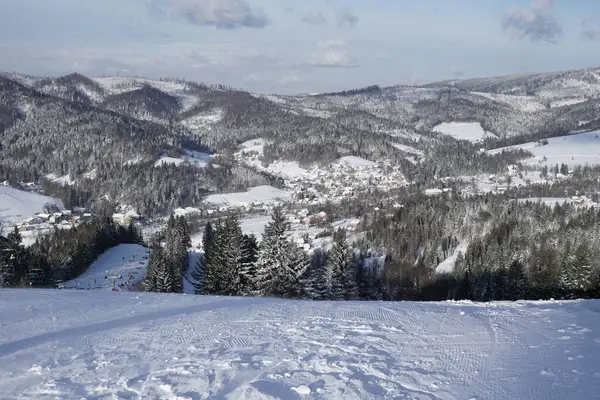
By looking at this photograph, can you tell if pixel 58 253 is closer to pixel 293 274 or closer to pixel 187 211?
pixel 293 274

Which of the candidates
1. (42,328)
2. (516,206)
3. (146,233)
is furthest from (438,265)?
(42,328)

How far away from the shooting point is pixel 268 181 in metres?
169

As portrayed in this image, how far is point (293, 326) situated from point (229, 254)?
612 inches

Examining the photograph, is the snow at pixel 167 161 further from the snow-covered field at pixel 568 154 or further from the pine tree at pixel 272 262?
the pine tree at pixel 272 262

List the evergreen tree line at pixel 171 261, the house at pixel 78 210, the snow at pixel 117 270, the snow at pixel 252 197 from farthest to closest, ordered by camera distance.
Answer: the snow at pixel 252 197
the house at pixel 78 210
the snow at pixel 117 270
the evergreen tree line at pixel 171 261

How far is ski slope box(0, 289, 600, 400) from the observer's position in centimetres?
799

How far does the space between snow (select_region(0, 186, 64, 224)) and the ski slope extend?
108 m

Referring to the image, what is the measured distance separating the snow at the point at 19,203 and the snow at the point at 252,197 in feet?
145

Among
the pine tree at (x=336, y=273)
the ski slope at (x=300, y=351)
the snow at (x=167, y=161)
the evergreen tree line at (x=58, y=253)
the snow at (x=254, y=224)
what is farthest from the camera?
the snow at (x=167, y=161)

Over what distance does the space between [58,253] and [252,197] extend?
328 feet

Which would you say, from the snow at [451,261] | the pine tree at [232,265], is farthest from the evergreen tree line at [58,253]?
the snow at [451,261]

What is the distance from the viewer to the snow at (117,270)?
44719 mm

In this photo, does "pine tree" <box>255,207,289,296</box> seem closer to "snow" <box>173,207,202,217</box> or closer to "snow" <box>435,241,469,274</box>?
"snow" <box>435,241,469,274</box>

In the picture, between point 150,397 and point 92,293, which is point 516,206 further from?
point 150,397
